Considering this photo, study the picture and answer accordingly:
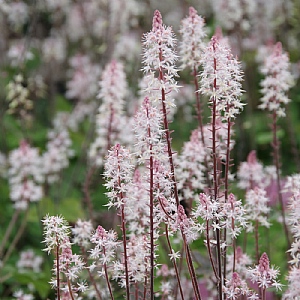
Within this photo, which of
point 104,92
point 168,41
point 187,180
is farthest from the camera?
point 104,92

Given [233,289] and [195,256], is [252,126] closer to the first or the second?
[195,256]

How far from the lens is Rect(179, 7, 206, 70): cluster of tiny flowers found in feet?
8.66

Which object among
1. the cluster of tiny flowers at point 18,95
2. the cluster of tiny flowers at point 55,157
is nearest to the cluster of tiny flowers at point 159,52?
the cluster of tiny flowers at point 18,95

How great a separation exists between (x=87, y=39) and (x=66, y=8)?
0.45 metres

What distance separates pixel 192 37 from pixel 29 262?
2128 millimetres

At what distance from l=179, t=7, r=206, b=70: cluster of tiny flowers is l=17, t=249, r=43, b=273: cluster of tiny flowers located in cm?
197

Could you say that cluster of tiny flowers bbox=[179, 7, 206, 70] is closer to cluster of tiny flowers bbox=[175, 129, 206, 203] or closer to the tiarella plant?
the tiarella plant

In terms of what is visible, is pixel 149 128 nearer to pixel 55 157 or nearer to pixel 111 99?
pixel 111 99

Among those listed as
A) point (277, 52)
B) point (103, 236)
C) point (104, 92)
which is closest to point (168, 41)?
point (103, 236)

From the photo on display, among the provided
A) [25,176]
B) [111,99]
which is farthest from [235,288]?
[25,176]

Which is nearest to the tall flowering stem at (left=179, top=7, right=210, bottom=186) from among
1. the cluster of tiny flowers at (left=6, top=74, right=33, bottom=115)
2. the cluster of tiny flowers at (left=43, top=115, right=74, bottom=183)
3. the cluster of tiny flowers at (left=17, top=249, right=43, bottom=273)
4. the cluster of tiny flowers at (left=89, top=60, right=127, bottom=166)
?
the cluster of tiny flowers at (left=89, top=60, right=127, bottom=166)

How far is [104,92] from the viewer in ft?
10.9

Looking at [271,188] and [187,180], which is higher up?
[271,188]

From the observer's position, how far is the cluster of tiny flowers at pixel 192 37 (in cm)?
264
